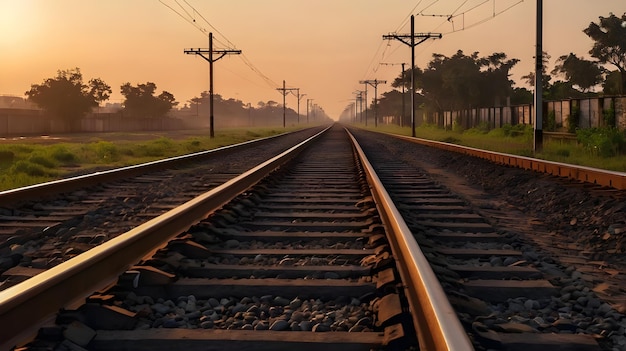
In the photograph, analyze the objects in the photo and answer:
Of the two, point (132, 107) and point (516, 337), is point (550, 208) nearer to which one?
point (516, 337)

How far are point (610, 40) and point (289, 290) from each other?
6602 cm

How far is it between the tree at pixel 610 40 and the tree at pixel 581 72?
173 cm

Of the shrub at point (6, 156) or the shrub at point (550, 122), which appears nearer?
the shrub at point (6, 156)

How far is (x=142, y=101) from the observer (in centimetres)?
11669

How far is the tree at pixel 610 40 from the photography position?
5931 centimetres

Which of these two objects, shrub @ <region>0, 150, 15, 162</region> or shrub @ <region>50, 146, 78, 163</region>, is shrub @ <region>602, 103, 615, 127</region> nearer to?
shrub @ <region>50, 146, 78, 163</region>

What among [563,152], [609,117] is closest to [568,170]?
[563,152]

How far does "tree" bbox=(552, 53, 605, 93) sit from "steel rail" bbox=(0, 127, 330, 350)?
220 feet

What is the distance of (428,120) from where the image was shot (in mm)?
76188

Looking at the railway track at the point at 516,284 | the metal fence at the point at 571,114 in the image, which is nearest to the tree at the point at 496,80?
the metal fence at the point at 571,114

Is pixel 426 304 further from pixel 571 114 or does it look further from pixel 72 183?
pixel 571 114

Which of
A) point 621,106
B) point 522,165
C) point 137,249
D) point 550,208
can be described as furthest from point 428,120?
point 137,249

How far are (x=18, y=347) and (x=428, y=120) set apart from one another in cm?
7576

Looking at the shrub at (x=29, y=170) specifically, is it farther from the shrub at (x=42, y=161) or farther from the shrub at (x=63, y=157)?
the shrub at (x=63, y=157)
